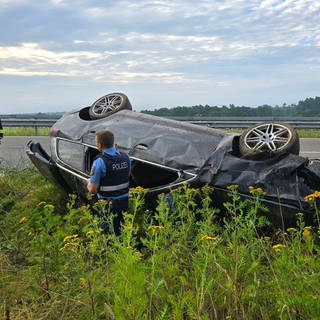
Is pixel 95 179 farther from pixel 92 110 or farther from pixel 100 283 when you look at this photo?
pixel 92 110

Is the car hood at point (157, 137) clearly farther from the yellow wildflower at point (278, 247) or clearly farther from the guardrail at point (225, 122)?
the guardrail at point (225, 122)

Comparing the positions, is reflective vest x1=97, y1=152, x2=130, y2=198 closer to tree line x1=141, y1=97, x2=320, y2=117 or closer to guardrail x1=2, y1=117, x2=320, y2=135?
guardrail x1=2, y1=117, x2=320, y2=135

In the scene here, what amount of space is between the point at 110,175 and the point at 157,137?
4.00ft

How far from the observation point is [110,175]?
4922mm

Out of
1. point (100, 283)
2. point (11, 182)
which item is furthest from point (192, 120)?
point (100, 283)

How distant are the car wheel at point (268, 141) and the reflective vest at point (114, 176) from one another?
1447mm

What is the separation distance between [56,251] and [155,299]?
1.39 m

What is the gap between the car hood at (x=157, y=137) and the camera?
543cm

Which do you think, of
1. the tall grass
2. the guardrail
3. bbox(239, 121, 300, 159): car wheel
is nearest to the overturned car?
bbox(239, 121, 300, 159): car wheel

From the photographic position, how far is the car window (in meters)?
6.18

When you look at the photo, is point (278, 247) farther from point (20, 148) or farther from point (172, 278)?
point (20, 148)

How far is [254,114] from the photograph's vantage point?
24.0 metres

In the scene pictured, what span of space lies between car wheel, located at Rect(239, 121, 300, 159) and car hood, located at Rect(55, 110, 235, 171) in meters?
0.22

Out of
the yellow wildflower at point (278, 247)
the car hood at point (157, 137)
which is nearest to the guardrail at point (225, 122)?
the car hood at point (157, 137)
